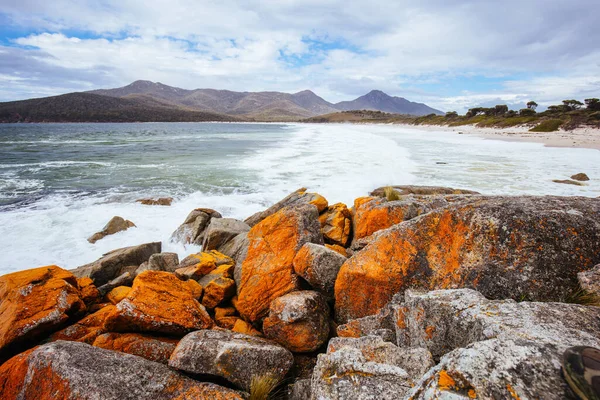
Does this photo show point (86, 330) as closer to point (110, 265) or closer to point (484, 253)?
point (110, 265)

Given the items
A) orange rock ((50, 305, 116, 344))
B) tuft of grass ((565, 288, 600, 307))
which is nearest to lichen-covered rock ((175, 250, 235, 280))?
orange rock ((50, 305, 116, 344))

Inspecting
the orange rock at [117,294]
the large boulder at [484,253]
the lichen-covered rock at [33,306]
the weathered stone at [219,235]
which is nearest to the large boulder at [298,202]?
the weathered stone at [219,235]

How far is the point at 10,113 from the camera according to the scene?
16988 cm

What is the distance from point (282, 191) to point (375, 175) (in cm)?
676

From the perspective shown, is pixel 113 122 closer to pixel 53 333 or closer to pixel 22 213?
pixel 22 213

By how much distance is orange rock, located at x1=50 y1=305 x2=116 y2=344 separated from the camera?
15.3 feet

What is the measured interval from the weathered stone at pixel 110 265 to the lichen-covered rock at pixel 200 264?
2.26 metres

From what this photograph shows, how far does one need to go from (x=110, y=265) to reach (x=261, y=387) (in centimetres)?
649

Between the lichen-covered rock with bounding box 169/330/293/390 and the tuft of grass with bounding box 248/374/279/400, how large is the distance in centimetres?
13

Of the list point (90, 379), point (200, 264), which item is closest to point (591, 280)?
point (90, 379)

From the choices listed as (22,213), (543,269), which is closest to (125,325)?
(543,269)

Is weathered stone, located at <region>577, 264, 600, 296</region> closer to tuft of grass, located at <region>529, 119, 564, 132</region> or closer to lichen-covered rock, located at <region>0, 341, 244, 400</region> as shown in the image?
lichen-covered rock, located at <region>0, 341, 244, 400</region>

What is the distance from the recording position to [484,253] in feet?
12.5

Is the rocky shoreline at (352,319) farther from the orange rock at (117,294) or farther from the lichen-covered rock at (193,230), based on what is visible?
the lichen-covered rock at (193,230)
